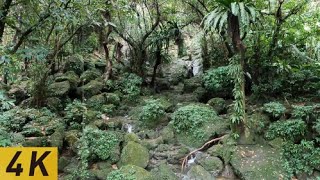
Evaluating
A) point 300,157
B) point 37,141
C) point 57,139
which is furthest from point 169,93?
point 300,157

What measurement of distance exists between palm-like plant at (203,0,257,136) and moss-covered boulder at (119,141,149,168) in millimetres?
1945

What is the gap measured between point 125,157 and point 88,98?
360 cm

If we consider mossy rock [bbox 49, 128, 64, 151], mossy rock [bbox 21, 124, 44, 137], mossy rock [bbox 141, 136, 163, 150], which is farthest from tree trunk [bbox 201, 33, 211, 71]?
mossy rock [bbox 21, 124, 44, 137]

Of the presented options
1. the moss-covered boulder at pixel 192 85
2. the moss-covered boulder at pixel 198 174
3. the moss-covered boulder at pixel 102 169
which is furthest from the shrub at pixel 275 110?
the moss-covered boulder at pixel 102 169

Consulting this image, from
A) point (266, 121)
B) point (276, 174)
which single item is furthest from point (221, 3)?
point (276, 174)

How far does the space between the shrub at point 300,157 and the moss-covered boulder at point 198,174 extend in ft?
4.79

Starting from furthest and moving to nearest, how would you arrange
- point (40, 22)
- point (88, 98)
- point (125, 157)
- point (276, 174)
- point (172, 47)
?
point (172, 47) < point (88, 98) < point (125, 157) < point (276, 174) < point (40, 22)

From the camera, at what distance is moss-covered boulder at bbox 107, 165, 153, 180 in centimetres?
544

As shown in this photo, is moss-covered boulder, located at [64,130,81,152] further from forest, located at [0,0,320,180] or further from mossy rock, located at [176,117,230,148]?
mossy rock, located at [176,117,230,148]

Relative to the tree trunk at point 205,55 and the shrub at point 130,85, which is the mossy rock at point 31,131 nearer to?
the shrub at point 130,85

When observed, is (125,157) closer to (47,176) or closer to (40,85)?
(40,85)

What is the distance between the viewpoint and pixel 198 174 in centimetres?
561

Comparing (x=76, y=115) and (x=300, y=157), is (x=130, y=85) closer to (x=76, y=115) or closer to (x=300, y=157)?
(x=76, y=115)

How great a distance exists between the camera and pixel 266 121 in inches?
257
